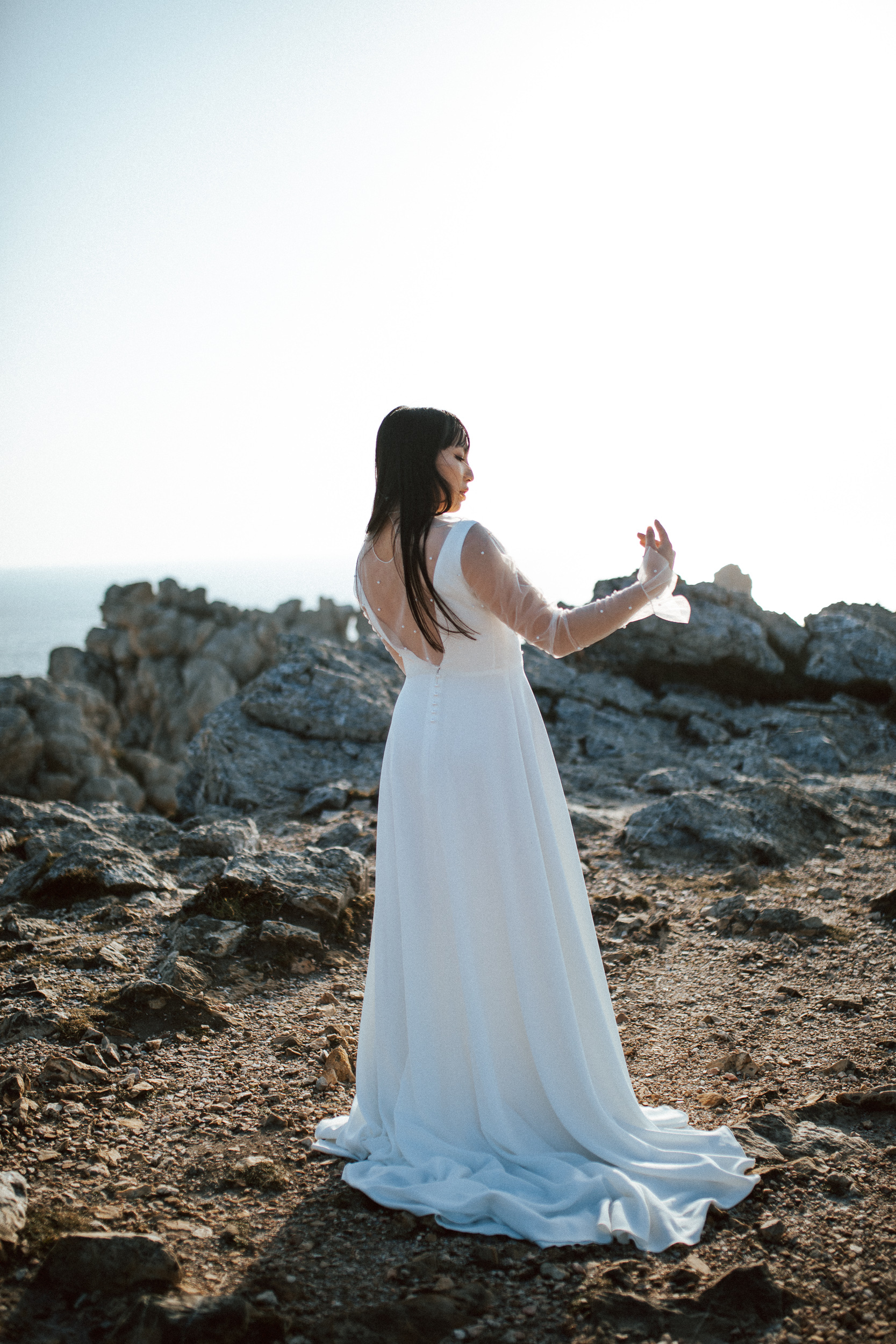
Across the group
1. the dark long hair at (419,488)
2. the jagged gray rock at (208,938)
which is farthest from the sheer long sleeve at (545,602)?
the jagged gray rock at (208,938)

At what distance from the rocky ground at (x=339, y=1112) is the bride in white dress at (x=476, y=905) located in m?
0.29

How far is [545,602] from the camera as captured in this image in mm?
3027

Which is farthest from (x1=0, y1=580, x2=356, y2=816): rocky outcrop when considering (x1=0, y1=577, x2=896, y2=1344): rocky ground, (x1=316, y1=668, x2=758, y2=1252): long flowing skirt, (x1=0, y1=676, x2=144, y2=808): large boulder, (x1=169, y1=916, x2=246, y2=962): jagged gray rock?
(x1=316, y1=668, x2=758, y2=1252): long flowing skirt

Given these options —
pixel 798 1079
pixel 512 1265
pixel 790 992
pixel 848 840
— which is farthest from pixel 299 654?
pixel 512 1265

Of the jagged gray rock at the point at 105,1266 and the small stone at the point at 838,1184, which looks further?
the small stone at the point at 838,1184

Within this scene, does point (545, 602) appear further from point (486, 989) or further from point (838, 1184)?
point (838, 1184)

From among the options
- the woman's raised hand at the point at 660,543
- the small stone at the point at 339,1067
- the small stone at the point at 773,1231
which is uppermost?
the woman's raised hand at the point at 660,543

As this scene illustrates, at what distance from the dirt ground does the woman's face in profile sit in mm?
2367

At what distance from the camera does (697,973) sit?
4918 millimetres

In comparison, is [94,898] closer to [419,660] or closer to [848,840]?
[419,660]

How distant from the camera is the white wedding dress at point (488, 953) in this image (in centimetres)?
295

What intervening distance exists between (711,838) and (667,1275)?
4778mm

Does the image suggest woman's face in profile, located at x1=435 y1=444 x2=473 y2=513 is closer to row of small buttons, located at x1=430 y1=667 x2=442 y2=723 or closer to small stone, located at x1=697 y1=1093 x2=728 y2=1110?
row of small buttons, located at x1=430 y1=667 x2=442 y2=723

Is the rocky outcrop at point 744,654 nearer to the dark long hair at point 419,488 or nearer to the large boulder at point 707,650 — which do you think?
the large boulder at point 707,650
